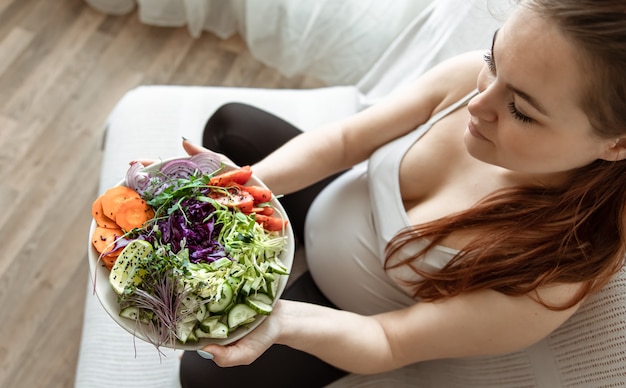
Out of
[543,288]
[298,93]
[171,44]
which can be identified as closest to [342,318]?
[543,288]

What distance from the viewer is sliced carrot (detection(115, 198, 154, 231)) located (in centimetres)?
78

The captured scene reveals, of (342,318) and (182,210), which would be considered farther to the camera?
(342,318)

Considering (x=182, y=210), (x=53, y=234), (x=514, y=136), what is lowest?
(x=53, y=234)

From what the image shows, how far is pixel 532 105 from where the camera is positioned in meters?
0.76

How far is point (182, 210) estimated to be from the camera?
2.54ft

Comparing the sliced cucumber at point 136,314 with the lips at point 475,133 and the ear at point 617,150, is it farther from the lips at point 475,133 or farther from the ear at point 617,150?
the ear at point 617,150

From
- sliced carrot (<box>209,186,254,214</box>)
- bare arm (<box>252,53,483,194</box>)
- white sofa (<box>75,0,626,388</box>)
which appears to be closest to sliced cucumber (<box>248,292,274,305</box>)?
sliced carrot (<box>209,186,254,214</box>)

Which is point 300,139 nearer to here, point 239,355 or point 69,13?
point 239,355

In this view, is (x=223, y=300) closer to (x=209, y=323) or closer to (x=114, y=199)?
(x=209, y=323)

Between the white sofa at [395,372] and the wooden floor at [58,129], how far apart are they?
0.38 meters

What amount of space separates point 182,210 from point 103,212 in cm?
12

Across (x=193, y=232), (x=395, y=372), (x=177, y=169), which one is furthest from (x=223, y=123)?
(x=395, y=372)

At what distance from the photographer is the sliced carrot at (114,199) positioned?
0.79 m

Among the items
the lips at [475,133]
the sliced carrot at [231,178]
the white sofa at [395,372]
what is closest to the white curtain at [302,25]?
the white sofa at [395,372]
